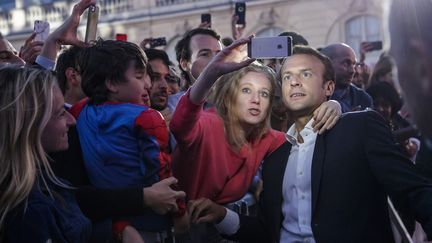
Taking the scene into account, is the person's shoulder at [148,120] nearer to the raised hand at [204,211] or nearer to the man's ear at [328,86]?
the raised hand at [204,211]

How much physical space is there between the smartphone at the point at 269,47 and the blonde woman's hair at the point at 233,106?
1.35 ft

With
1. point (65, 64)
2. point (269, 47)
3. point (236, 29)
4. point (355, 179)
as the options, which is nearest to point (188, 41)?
point (236, 29)

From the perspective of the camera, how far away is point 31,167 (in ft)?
6.42

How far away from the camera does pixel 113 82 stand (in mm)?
2666

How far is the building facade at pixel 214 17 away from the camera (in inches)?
844

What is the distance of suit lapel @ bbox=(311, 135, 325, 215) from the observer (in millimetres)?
2482

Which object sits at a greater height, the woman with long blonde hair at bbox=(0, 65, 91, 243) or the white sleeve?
the woman with long blonde hair at bbox=(0, 65, 91, 243)

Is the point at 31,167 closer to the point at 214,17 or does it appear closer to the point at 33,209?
the point at 33,209

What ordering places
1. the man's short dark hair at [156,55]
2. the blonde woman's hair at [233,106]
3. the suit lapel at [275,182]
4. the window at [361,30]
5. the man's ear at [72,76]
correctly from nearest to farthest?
1. the suit lapel at [275,182]
2. the blonde woman's hair at [233,106]
3. the man's ear at [72,76]
4. the man's short dark hair at [156,55]
5. the window at [361,30]

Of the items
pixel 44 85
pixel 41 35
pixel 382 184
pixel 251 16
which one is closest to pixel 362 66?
pixel 41 35

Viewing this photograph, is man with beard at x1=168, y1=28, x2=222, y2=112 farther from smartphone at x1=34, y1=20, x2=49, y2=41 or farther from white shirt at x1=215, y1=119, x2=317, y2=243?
white shirt at x1=215, y1=119, x2=317, y2=243

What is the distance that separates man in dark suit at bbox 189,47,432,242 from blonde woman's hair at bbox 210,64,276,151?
6.6 inches

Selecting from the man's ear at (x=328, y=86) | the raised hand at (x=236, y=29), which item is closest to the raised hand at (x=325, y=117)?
the man's ear at (x=328, y=86)

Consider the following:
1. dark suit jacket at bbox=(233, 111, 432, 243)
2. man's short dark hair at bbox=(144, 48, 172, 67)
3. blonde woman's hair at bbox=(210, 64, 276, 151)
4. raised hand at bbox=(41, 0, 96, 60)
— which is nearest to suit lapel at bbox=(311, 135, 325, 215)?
dark suit jacket at bbox=(233, 111, 432, 243)
